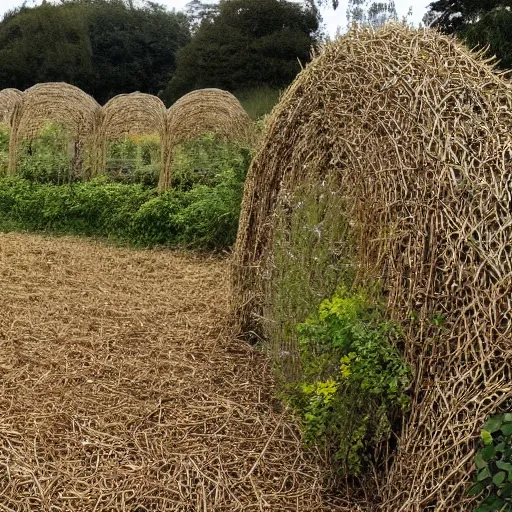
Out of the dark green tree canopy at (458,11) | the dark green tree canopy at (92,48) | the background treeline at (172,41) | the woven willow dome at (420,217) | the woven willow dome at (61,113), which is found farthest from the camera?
the dark green tree canopy at (92,48)

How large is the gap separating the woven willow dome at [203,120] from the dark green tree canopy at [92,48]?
23754 millimetres

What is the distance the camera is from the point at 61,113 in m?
12.2

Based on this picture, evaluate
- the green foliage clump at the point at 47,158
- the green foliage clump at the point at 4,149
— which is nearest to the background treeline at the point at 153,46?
the green foliage clump at the point at 4,149

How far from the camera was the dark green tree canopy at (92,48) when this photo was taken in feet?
111

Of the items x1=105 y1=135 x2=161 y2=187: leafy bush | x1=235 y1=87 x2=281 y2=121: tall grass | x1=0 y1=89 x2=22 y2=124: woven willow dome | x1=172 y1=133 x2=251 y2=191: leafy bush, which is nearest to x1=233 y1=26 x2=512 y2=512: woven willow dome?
x1=172 y1=133 x2=251 y2=191: leafy bush

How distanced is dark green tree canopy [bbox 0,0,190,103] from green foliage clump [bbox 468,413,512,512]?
33.3 m

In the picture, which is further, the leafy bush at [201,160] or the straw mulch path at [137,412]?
the leafy bush at [201,160]

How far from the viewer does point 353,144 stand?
3779 millimetres

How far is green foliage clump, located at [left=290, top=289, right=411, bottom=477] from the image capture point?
9.68 ft

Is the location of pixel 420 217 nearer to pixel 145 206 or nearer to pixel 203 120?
pixel 145 206

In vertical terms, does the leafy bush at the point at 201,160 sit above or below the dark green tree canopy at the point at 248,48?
below

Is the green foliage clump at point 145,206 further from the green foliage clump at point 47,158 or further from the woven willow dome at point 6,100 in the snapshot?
the woven willow dome at point 6,100

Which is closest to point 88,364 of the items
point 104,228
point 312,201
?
point 312,201

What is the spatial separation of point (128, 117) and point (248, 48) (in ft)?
49.7
